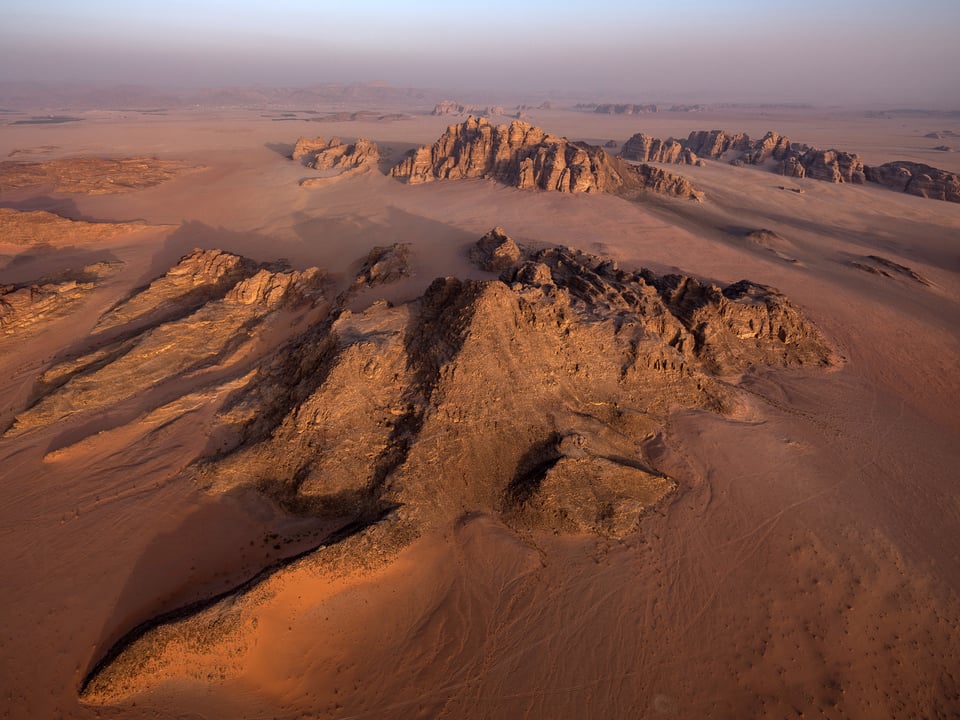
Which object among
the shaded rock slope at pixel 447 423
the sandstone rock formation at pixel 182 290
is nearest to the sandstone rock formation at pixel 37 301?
the sandstone rock formation at pixel 182 290

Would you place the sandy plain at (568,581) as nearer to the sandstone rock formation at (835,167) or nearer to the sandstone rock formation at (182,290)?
the sandstone rock formation at (182,290)

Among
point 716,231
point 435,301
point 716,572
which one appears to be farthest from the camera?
point 716,231

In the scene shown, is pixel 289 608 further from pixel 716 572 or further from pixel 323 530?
pixel 716 572

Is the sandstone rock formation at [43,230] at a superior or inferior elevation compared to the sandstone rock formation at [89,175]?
inferior

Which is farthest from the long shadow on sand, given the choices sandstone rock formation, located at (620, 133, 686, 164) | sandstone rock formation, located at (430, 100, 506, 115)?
sandstone rock formation, located at (430, 100, 506, 115)

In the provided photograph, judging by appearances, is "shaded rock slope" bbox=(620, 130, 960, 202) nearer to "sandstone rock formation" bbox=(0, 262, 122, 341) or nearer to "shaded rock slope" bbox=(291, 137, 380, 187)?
"shaded rock slope" bbox=(291, 137, 380, 187)

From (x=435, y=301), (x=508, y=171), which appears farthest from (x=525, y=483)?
(x=508, y=171)

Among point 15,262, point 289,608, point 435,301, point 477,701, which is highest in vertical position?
point 435,301
